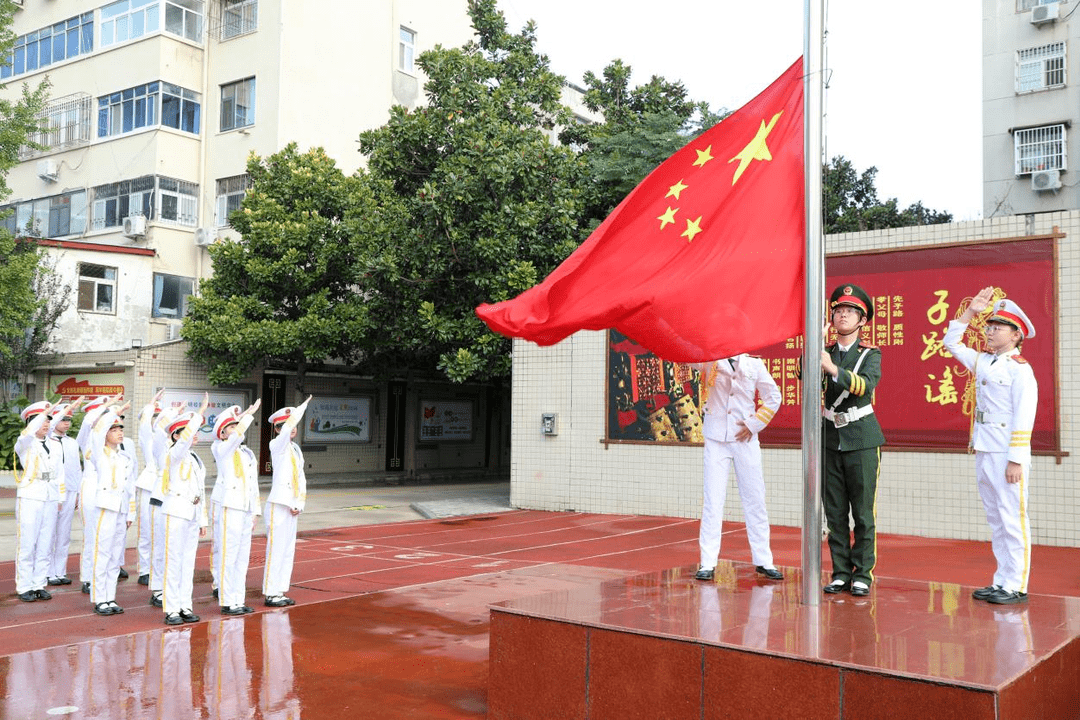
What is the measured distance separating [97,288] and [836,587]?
19864 mm

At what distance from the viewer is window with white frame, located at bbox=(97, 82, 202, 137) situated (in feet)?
76.4

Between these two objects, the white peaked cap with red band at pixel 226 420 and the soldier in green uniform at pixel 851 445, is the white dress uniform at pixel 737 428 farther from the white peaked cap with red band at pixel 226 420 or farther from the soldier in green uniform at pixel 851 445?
the white peaked cap with red band at pixel 226 420

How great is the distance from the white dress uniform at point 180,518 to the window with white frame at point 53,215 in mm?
20272

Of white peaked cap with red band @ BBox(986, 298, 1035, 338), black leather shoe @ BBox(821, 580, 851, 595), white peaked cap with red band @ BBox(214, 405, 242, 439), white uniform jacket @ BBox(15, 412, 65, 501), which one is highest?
white peaked cap with red band @ BBox(986, 298, 1035, 338)

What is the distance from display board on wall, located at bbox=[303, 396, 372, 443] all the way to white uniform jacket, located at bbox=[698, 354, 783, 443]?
15.9 m

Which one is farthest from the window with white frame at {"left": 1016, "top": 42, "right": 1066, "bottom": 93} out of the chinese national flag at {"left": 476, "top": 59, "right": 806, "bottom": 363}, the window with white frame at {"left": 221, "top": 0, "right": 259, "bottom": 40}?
the chinese national flag at {"left": 476, "top": 59, "right": 806, "bottom": 363}

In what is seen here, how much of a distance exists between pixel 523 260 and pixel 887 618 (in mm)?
11853

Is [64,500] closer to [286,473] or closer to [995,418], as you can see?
[286,473]

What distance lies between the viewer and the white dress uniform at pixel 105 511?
721cm

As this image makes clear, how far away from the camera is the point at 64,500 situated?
8.47m

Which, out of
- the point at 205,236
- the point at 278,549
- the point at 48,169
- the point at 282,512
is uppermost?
the point at 48,169

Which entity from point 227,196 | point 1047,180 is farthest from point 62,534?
point 1047,180

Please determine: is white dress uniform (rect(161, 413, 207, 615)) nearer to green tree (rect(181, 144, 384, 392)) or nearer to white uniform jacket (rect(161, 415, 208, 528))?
white uniform jacket (rect(161, 415, 208, 528))

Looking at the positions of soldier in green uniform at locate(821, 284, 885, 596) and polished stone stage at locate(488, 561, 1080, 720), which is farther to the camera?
soldier in green uniform at locate(821, 284, 885, 596)
